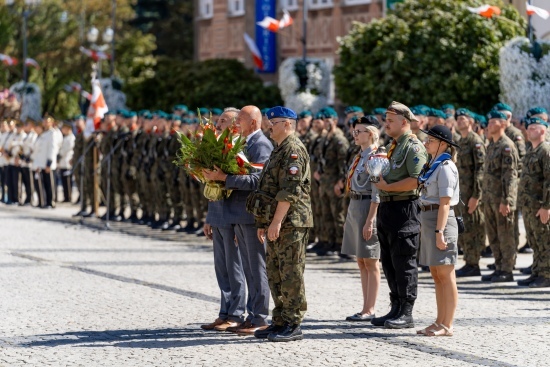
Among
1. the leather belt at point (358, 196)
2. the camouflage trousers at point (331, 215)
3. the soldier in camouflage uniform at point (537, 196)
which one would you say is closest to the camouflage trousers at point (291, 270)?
the leather belt at point (358, 196)

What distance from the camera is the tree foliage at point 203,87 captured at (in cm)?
3912

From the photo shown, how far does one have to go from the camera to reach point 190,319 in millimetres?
12258

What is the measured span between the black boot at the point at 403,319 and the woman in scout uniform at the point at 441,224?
0.29m

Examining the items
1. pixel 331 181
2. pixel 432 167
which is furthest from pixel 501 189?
pixel 432 167

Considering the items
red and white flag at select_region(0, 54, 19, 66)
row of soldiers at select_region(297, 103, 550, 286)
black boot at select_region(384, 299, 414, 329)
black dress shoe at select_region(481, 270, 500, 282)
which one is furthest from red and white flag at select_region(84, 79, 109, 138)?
red and white flag at select_region(0, 54, 19, 66)

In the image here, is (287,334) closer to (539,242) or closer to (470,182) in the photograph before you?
(539,242)

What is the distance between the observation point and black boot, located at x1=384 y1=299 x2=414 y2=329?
11672 mm

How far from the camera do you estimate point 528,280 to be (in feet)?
50.2

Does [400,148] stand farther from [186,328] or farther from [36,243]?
[36,243]

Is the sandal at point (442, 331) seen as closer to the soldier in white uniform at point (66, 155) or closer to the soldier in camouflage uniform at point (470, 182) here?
the soldier in camouflage uniform at point (470, 182)

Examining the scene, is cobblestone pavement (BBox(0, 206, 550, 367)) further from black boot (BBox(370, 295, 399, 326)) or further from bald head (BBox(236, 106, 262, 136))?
bald head (BBox(236, 106, 262, 136))

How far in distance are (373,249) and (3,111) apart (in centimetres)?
3220

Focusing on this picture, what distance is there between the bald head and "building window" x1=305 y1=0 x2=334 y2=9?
101ft

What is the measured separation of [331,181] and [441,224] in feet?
26.1
